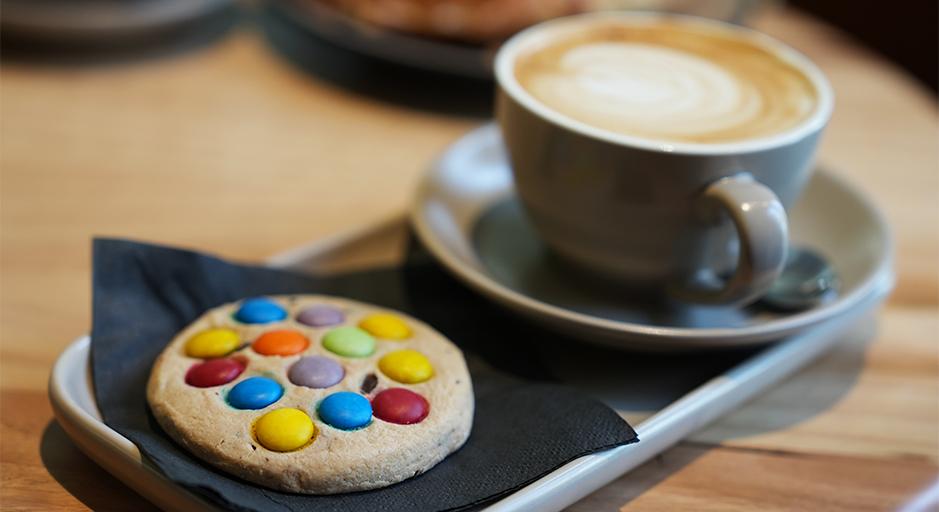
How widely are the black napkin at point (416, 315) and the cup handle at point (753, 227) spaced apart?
0.43 feet

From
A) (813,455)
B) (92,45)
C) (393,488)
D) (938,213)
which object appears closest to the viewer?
(393,488)

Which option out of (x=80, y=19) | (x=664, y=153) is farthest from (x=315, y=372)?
(x=80, y=19)

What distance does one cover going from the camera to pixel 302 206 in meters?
0.82

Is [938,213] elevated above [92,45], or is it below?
below

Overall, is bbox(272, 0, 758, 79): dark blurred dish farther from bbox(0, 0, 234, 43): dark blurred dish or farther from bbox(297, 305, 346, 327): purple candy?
bbox(297, 305, 346, 327): purple candy

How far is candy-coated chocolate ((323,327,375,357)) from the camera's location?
0.54 meters

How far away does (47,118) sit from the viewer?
2.98 feet

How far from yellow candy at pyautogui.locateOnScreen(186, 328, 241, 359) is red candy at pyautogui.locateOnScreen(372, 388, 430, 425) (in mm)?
94

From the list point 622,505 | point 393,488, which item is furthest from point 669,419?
point 393,488

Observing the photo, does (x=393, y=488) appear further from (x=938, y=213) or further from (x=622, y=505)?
(x=938, y=213)

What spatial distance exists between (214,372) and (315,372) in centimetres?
5

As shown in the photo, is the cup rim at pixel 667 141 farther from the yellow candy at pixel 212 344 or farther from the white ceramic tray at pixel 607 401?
the yellow candy at pixel 212 344

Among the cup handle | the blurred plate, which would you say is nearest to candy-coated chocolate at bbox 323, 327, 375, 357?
the cup handle

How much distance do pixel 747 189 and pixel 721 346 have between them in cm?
10
